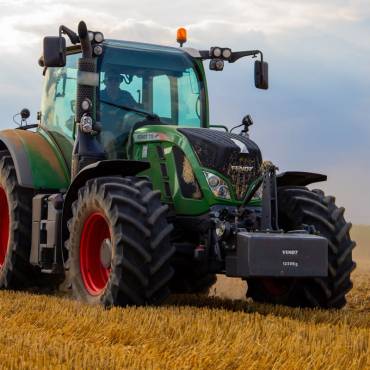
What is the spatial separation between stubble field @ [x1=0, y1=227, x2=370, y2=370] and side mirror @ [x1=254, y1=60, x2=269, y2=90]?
2525mm

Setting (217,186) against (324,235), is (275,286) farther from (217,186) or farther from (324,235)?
(217,186)

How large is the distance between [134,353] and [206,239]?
306cm

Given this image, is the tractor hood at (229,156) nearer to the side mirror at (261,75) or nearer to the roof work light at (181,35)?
the side mirror at (261,75)

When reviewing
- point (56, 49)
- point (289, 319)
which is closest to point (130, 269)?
point (289, 319)

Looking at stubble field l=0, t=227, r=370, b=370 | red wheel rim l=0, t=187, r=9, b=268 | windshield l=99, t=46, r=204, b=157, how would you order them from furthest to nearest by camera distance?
red wheel rim l=0, t=187, r=9, b=268 < windshield l=99, t=46, r=204, b=157 < stubble field l=0, t=227, r=370, b=370

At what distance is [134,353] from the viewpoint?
521cm

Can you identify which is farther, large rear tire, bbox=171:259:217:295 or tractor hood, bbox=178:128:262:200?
large rear tire, bbox=171:259:217:295

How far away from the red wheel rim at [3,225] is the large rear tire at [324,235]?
10.9 feet

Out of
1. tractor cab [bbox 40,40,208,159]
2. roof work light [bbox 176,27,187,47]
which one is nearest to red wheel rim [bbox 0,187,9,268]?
tractor cab [bbox 40,40,208,159]

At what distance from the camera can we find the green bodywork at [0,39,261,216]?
8.39 metres

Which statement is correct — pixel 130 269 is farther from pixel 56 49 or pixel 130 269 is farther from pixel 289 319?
pixel 56 49

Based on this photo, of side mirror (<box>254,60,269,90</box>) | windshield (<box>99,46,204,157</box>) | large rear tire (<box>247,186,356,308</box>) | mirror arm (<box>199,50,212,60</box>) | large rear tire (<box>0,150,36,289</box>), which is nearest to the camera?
large rear tire (<box>247,186,356,308</box>)

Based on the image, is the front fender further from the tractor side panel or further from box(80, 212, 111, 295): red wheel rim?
the tractor side panel

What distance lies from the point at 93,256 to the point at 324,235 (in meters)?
2.24
